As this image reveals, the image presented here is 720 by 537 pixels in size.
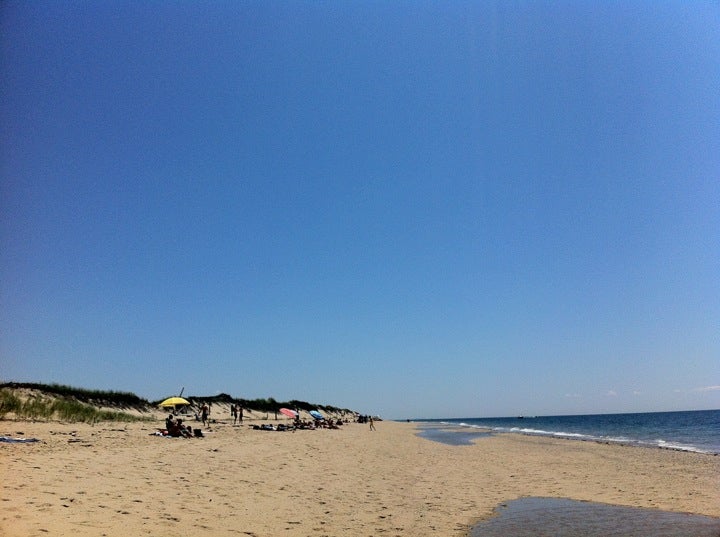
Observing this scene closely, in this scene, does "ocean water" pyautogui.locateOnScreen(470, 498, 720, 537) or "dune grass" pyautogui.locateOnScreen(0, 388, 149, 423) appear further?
"dune grass" pyautogui.locateOnScreen(0, 388, 149, 423)

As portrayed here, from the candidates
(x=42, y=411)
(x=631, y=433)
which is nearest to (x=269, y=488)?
(x=42, y=411)

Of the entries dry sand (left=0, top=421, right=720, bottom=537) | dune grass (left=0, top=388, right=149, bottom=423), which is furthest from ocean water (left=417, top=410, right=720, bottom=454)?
dune grass (left=0, top=388, right=149, bottom=423)

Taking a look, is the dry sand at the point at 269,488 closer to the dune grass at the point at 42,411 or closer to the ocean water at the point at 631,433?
the dune grass at the point at 42,411

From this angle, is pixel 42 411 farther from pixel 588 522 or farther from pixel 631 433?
pixel 631 433

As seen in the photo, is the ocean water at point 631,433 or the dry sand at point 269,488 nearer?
the dry sand at point 269,488

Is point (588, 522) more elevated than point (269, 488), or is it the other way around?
point (269, 488)

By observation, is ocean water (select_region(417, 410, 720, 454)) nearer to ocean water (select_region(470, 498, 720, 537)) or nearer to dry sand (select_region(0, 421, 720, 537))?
dry sand (select_region(0, 421, 720, 537))

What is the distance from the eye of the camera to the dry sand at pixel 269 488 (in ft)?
24.9

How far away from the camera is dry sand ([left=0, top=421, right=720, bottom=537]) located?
758 centimetres

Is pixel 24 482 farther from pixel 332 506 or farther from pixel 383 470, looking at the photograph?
pixel 383 470

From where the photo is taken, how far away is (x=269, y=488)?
37.5 feet

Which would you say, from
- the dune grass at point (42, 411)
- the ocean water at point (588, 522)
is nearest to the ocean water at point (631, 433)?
the ocean water at point (588, 522)

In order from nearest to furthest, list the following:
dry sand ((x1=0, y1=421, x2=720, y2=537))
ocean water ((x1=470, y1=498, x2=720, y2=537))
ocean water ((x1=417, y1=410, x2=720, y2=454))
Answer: dry sand ((x1=0, y1=421, x2=720, y2=537))
ocean water ((x1=470, y1=498, x2=720, y2=537))
ocean water ((x1=417, y1=410, x2=720, y2=454))

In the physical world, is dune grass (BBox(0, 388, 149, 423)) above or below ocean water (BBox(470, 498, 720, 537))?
above
